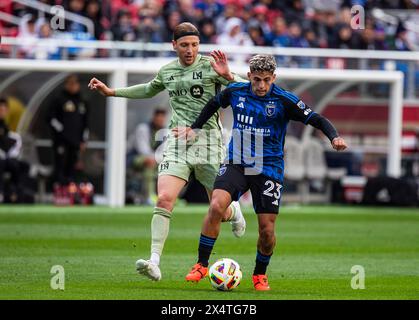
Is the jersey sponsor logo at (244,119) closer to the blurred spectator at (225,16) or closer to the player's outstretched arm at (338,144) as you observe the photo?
the player's outstretched arm at (338,144)

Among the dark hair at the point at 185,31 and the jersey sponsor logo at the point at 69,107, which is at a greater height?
the jersey sponsor logo at the point at 69,107

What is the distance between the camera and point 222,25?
88.4ft

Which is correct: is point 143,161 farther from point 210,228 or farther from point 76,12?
point 210,228

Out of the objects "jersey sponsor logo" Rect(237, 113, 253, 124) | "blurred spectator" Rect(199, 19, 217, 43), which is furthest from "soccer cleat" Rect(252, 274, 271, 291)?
"blurred spectator" Rect(199, 19, 217, 43)

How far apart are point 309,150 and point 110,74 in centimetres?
552

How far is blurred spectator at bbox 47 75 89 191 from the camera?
Answer: 78.6 feet

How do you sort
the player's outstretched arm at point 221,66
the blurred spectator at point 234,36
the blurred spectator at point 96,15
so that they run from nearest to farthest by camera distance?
the player's outstretched arm at point 221,66
the blurred spectator at point 96,15
the blurred spectator at point 234,36

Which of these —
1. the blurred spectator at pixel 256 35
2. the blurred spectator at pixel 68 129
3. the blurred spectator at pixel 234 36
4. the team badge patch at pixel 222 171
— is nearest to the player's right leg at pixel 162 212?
the team badge patch at pixel 222 171

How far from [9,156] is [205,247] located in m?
12.8

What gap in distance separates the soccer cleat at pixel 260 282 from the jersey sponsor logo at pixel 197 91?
6.87ft

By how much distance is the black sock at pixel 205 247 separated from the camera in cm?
1100

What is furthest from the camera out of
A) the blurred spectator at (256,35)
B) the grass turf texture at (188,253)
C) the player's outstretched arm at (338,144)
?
the blurred spectator at (256,35)

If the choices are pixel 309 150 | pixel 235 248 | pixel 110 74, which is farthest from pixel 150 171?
pixel 235 248

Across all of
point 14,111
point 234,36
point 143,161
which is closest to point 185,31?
point 143,161
